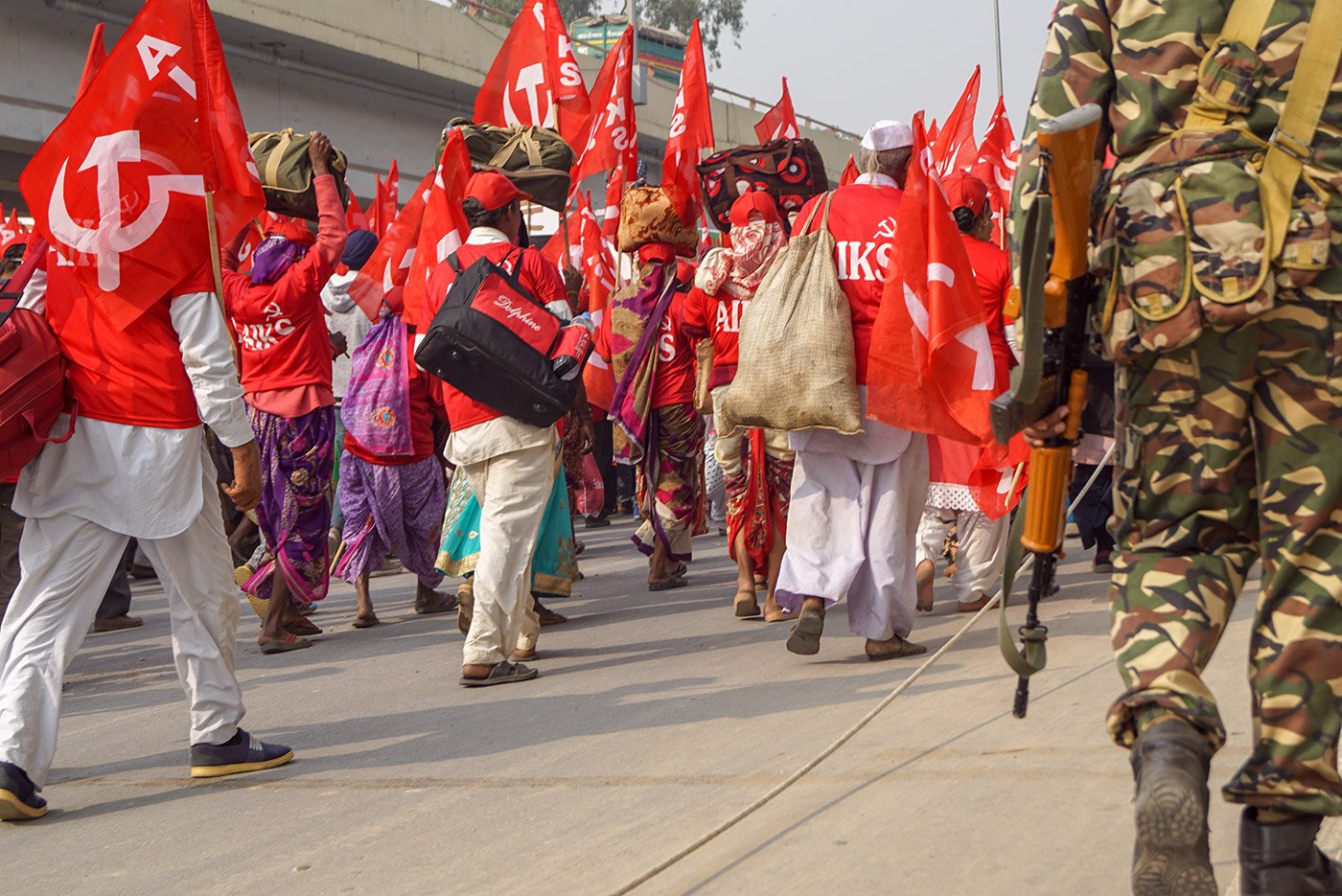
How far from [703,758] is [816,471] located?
2002mm

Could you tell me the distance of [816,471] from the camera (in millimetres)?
6566

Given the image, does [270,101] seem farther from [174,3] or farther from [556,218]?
[174,3]

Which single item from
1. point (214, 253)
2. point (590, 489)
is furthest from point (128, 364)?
point (590, 489)

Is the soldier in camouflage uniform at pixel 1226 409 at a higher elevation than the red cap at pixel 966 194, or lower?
lower

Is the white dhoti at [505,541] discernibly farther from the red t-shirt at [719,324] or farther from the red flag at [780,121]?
the red flag at [780,121]

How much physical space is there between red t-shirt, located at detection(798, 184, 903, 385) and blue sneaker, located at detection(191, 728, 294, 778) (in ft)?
9.15

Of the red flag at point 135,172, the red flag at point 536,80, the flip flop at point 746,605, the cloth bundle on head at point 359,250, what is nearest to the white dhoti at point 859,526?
the flip flop at point 746,605

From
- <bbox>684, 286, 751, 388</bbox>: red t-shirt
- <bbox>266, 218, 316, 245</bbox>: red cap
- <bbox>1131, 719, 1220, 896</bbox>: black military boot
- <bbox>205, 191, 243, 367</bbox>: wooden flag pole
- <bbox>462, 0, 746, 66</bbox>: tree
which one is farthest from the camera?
<bbox>462, 0, 746, 66</bbox>: tree

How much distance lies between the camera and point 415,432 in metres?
8.72

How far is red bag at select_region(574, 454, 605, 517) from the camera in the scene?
10547 millimetres

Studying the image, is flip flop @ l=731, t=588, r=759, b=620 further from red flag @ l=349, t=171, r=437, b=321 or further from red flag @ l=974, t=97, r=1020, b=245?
red flag @ l=974, t=97, r=1020, b=245

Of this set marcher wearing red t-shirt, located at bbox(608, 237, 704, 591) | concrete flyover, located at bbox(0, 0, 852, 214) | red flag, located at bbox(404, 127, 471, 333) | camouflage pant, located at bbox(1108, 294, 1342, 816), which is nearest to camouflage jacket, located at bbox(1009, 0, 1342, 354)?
camouflage pant, located at bbox(1108, 294, 1342, 816)

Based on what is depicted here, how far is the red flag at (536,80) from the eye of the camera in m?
11.4

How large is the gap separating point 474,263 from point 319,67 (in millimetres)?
20080
